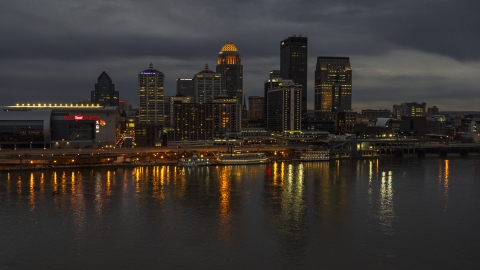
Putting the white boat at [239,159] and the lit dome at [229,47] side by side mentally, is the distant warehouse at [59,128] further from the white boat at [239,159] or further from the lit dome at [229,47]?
the lit dome at [229,47]

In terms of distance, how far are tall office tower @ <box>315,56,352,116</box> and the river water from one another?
101 meters

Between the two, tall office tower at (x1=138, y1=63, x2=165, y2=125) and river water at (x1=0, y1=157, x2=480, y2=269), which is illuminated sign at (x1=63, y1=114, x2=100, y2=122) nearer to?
river water at (x1=0, y1=157, x2=480, y2=269)

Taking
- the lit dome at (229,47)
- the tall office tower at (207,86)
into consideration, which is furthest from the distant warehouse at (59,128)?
the lit dome at (229,47)

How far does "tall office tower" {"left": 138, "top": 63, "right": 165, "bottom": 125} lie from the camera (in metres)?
120

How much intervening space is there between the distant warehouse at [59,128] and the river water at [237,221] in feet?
47.6

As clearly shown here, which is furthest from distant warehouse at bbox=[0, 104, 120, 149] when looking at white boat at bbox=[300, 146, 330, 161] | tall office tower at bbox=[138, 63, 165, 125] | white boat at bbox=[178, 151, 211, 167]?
tall office tower at bbox=[138, 63, 165, 125]

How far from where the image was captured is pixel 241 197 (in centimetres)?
2841

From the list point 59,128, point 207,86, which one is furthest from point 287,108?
point 59,128

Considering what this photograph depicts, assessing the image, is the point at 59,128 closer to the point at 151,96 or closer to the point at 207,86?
the point at 207,86

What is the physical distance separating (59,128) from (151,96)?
6823 cm

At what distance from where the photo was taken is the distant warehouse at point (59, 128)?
51188 millimetres

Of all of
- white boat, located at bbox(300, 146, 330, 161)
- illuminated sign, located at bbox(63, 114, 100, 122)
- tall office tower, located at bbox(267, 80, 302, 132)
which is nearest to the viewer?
white boat, located at bbox(300, 146, 330, 161)

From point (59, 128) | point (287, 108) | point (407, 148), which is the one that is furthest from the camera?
point (287, 108)

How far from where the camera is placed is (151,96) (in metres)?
121
